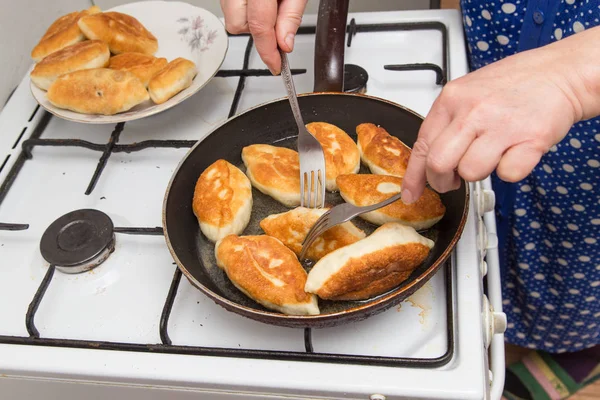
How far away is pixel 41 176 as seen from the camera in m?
1.00

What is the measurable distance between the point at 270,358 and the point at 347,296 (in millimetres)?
120

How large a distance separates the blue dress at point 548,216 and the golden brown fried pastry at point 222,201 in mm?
517

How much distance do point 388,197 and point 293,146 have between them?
0.78 feet

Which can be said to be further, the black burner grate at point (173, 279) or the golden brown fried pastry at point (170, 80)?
the golden brown fried pastry at point (170, 80)

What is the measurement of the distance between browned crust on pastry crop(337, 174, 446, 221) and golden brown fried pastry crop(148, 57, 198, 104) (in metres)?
0.35

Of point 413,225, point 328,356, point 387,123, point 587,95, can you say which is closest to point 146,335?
point 328,356

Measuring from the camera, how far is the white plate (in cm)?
97

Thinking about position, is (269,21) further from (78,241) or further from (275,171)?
(78,241)

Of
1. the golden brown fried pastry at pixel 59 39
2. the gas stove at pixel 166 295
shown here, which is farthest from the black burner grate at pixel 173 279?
the golden brown fried pastry at pixel 59 39

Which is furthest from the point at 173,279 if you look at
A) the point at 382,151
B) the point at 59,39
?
the point at 59,39

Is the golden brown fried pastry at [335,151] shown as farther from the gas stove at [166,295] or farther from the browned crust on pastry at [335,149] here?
the gas stove at [166,295]

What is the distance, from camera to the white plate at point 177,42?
3.18 ft

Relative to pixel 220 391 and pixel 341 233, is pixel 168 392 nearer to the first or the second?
pixel 220 391

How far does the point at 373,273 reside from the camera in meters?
0.69
